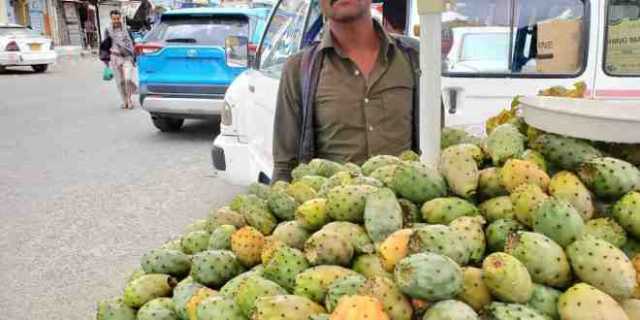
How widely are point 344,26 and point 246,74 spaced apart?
9.77 feet

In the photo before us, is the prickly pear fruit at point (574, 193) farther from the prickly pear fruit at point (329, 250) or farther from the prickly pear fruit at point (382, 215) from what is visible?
the prickly pear fruit at point (329, 250)

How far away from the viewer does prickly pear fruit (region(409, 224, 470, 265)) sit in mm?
1417

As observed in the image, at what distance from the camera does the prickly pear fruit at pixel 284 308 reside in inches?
55.8

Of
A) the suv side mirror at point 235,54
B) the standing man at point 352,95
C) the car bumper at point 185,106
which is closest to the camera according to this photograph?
the standing man at point 352,95

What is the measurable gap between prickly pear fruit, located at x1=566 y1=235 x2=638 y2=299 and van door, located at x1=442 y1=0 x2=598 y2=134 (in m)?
2.78

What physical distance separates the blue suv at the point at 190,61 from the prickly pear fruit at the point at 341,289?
7.52 m

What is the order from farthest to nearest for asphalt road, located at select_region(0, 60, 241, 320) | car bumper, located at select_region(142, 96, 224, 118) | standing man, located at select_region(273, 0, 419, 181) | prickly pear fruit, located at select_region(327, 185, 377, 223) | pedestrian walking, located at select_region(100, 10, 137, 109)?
pedestrian walking, located at select_region(100, 10, 137, 109)
car bumper, located at select_region(142, 96, 224, 118)
asphalt road, located at select_region(0, 60, 241, 320)
standing man, located at select_region(273, 0, 419, 181)
prickly pear fruit, located at select_region(327, 185, 377, 223)

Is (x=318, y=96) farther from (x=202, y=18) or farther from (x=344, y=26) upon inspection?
(x=202, y=18)

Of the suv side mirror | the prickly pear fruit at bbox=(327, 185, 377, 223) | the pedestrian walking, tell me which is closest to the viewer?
the prickly pear fruit at bbox=(327, 185, 377, 223)

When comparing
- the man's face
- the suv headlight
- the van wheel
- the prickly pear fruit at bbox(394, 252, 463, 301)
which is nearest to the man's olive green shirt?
the man's face

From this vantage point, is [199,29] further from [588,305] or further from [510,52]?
[588,305]

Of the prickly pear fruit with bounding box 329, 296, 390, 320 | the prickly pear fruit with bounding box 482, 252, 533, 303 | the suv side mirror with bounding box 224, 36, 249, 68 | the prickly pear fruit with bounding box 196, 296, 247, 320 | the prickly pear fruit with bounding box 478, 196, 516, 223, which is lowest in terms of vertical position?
the prickly pear fruit with bounding box 196, 296, 247, 320

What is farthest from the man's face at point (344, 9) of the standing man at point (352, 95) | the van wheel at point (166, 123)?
the van wheel at point (166, 123)

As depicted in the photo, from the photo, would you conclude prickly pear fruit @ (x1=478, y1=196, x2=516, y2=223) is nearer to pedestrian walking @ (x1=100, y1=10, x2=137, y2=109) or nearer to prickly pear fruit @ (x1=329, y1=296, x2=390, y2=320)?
prickly pear fruit @ (x1=329, y1=296, x2=390, y2=320)
